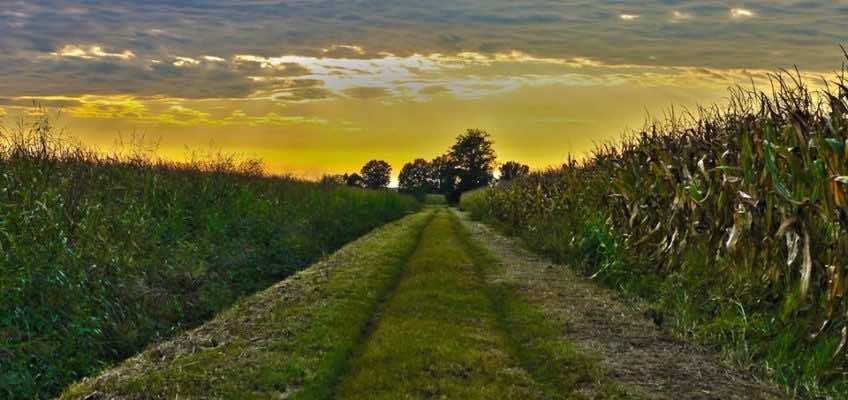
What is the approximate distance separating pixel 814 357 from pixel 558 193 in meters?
14.6

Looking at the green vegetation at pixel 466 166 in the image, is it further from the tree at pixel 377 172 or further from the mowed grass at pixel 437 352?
the mowed grass at pixel 437 352

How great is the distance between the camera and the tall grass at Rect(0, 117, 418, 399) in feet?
28.2

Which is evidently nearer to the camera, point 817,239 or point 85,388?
point 85,388

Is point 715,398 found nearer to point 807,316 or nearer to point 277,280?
point 807,316

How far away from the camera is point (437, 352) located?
8711 millimetres

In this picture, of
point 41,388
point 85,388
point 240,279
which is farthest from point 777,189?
point 240,279

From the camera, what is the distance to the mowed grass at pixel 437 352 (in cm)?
739

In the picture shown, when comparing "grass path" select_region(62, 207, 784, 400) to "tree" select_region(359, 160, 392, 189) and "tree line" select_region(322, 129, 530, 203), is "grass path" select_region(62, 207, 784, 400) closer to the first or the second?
"tree line" select_region(322, 129, 530, 203)

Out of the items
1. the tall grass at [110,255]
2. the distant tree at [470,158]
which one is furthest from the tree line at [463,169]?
the tall grass at [110,255]

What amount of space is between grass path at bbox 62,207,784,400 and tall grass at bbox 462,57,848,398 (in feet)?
2.98

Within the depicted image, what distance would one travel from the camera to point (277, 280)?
15.7 metres

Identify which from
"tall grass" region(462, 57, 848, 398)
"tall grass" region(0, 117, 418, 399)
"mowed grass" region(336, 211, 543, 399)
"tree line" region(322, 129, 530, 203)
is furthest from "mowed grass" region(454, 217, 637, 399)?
"tree line" region(322, 129, 530, 203)

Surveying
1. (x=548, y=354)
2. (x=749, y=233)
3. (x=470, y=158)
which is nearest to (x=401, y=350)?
(x=548, y=354)

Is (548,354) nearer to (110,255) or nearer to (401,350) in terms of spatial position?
(401,350)
